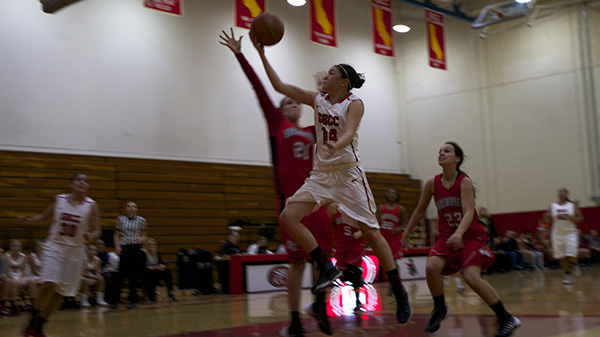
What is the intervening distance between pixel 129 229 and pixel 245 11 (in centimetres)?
414

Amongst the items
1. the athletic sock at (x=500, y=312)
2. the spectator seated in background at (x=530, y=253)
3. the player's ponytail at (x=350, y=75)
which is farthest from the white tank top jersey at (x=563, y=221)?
the player's ponytail at (x=350, y=75)

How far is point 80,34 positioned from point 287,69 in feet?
19.6

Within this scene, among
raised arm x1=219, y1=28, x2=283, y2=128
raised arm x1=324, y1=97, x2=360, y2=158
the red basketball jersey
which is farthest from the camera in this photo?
raised arm x1=219, y1=28, x2=283, y2=128

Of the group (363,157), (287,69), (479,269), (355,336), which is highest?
(287,69)

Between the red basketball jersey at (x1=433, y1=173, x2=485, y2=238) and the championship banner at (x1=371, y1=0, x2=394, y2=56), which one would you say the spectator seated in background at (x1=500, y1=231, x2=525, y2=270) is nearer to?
the championship banner at (x1=371, y1=0, x2=394, y2=56)

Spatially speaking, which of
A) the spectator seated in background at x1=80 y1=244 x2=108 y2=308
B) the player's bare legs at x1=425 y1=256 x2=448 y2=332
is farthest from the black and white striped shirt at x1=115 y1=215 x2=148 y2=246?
the player's bare legs at x1=425 y1=256 x2=448 y2=332

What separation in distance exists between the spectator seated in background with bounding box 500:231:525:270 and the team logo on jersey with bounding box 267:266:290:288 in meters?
7.27

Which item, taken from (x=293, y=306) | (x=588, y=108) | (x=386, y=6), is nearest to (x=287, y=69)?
(x=386, y=6)

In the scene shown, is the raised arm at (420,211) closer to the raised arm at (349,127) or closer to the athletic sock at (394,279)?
the athletic sock at (394,279)

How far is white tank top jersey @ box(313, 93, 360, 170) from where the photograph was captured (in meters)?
4.49

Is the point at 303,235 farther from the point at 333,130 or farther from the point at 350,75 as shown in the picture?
the point at 350,75

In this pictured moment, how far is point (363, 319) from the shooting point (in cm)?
567

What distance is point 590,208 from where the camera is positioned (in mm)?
18125

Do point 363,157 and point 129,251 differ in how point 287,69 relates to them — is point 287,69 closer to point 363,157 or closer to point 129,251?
point 363,157
